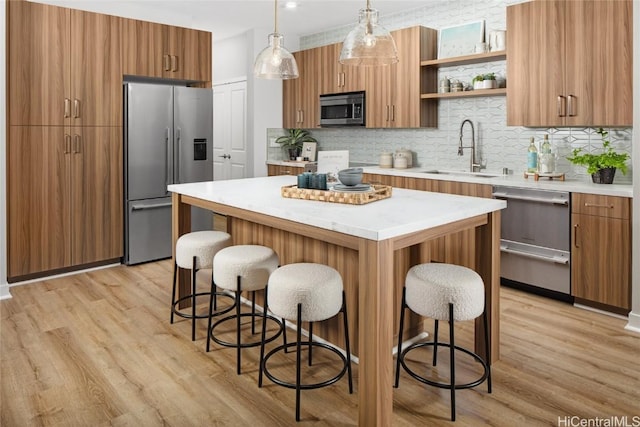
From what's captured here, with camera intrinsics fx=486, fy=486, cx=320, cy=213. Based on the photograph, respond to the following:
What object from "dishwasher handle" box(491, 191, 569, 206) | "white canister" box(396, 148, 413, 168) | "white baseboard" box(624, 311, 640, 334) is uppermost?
"white canister" box(396, 148, 413, 168)

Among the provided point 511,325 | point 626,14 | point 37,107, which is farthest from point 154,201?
point 626,14

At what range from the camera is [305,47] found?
22.8ft

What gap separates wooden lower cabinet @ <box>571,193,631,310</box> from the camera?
10.9ft

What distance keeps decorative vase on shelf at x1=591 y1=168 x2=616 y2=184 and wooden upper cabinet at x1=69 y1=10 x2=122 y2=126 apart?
4214mm

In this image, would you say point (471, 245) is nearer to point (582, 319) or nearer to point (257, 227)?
point (582, 319)

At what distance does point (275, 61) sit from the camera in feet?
10.5

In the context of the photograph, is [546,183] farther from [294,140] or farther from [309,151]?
[294,140]

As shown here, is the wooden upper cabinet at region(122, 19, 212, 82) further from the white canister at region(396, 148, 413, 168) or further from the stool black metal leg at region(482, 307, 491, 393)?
the stool black metal leg at region(482, 307, 491, 393)

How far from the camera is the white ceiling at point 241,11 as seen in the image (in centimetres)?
520

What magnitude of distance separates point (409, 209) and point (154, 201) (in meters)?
3.28

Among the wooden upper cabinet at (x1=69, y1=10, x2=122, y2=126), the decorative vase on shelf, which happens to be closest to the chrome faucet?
the decorative vase on shelf

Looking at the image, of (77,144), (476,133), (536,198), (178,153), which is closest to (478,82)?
(476,133)

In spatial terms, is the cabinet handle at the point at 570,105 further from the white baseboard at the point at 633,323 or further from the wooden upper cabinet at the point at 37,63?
the wooden upper cabinet at the point at 37,63

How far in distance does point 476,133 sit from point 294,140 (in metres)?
2.75
